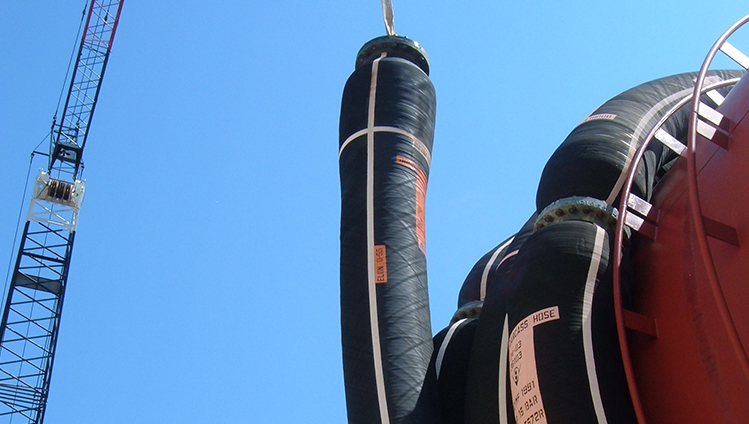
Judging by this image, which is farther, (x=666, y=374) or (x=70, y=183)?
(x=70, y=183)

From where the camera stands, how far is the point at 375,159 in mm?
8797

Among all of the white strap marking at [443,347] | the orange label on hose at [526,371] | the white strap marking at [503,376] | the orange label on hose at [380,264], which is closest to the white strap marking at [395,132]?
the orange label on hose at [380,264]

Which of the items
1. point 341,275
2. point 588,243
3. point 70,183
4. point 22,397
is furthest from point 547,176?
point 70,183

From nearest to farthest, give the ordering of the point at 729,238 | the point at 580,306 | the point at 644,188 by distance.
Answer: the point at 729,238, the point at 580,306, the point at 644,188

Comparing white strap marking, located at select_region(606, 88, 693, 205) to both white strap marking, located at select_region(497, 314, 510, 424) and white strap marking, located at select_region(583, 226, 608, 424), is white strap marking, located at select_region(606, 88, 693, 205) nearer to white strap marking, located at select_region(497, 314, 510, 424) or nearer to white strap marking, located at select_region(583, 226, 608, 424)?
white strap marking, located at select_region(583, 226, 608, 424)

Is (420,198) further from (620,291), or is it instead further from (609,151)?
(620,291)

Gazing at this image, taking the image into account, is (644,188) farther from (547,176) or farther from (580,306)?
(580,306)

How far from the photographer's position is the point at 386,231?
27.6 feet

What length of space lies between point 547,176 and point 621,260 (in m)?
1.18

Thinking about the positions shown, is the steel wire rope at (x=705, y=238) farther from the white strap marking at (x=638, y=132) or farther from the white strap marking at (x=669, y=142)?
the white strap marking at (x=638, y=132)

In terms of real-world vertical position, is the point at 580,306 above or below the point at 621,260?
below

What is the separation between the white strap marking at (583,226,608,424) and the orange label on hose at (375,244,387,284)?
218 centimetres

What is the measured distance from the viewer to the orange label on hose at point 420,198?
8812 mm

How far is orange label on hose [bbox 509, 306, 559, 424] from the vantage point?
6.13 m
